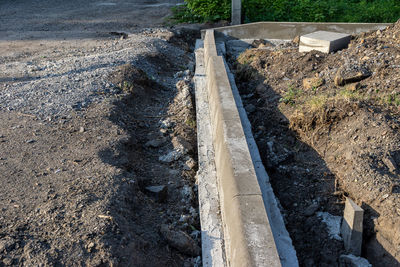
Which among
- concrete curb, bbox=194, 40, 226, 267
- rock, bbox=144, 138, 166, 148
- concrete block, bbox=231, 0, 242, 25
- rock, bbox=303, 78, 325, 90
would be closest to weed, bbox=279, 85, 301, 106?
rock, bbox=303, 78, 325, 90

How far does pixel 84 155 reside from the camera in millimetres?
4477

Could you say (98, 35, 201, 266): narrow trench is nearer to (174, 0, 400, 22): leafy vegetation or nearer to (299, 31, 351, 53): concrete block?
(299, 31, 351, 53): concrete block

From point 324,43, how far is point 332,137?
3.03 meters

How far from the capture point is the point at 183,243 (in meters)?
3.39

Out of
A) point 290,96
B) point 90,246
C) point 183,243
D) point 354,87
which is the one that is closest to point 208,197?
point 183,243

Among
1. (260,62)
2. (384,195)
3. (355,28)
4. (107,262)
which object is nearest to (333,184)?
(384,195)

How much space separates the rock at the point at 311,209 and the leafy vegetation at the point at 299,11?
25.8 ft

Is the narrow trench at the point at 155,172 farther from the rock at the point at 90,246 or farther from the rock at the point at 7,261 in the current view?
the rock at the point at 7,261

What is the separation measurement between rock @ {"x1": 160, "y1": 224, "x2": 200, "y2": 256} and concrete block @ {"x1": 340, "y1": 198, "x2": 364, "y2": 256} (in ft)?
4.61

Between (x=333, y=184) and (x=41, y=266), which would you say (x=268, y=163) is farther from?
(x=41, y=266)

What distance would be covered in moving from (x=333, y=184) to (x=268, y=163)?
2.89 ft

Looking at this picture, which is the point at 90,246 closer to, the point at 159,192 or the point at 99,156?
the point at 159,192

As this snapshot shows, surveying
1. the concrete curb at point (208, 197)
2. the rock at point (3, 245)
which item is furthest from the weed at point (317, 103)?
the rock at point (3, 245)

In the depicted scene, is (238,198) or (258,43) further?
(258,43)
